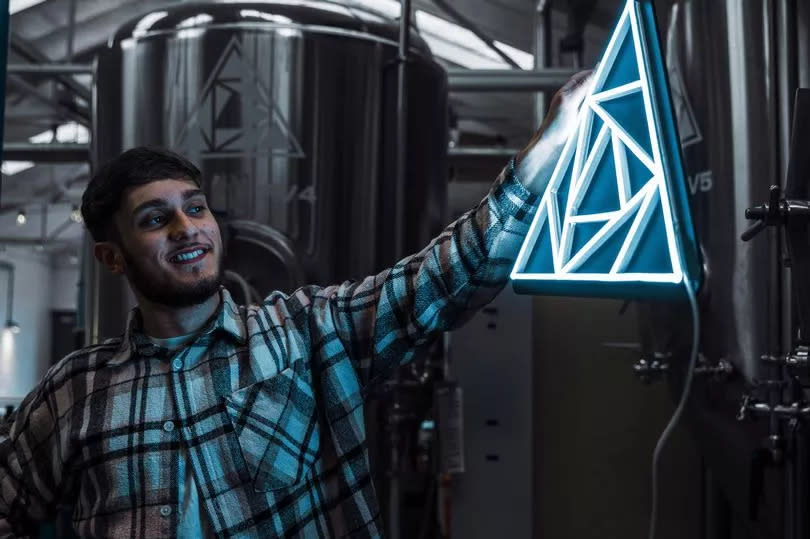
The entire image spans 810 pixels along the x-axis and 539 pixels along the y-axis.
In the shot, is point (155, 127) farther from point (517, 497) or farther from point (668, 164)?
point (668, 164)

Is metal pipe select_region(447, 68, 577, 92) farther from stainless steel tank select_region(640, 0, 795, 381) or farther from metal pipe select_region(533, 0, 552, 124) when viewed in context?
stainless steel tank select_region(640, 0, 795, 381)

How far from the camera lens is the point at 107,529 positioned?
1.27m

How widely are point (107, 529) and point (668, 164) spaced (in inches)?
33.3

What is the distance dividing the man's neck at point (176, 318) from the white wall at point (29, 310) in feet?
41.7

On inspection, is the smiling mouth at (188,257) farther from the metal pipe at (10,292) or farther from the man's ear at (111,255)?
the metal pipe at (10,292)

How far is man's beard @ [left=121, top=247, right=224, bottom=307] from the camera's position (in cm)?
131

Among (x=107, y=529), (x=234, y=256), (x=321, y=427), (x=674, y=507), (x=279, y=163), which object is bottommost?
(x=674, y=507)

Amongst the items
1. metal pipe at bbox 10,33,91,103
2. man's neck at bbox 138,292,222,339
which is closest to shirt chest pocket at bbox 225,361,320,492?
man's neck at bbox 138,292,222,339

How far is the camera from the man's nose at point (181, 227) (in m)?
1.31

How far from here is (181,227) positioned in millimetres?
1310

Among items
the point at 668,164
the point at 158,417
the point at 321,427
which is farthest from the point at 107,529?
the point at 668,164

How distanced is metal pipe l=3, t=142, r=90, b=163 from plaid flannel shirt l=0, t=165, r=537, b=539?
4060 millimetres

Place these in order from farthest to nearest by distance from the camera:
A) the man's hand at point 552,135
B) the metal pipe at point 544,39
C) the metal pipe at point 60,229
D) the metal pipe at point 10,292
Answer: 1. the metal pipe at point 10,292
2. the metal pipe at point 60,229
3. the metal pipe at point 544,39
4. the man's hand at point 552,135

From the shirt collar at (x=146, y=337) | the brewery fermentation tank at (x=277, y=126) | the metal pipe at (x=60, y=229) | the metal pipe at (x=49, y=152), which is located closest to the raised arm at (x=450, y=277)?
the shirt collar at (x=146, y=337)
